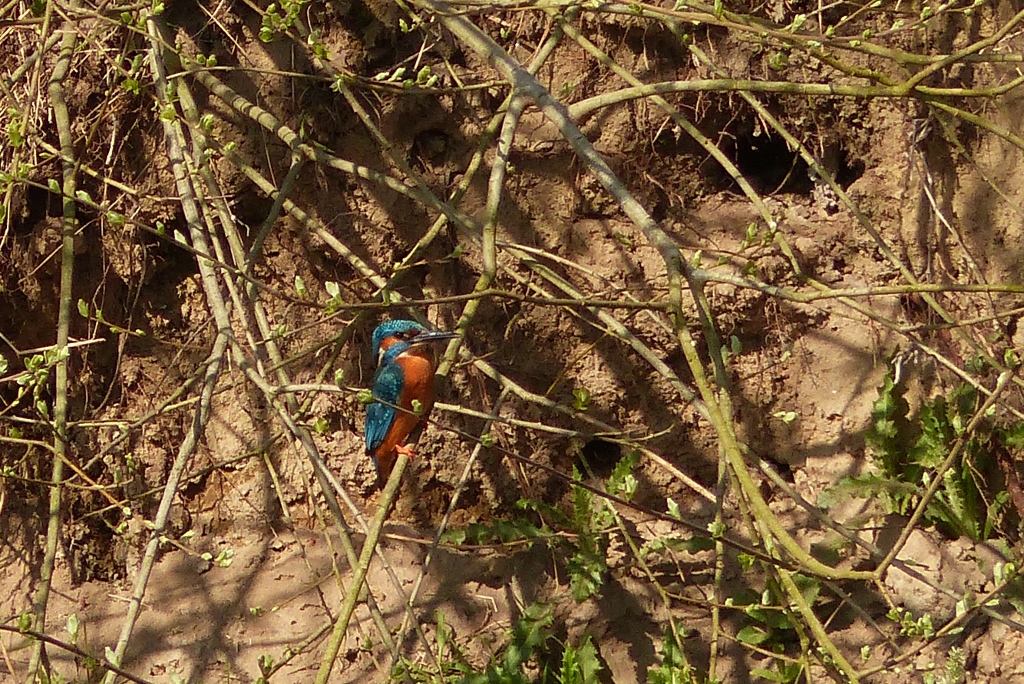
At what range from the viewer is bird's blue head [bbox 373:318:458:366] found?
4.29m

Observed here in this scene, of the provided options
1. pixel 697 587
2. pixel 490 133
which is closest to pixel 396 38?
pixel 490 133

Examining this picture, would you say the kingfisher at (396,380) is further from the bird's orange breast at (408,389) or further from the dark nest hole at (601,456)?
the dark nest hole at (601,456)

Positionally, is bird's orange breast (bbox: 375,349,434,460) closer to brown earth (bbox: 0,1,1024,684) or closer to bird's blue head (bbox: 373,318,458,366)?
bird's blue head (bbox: 373,318,458,366)

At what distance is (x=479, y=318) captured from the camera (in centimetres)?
468

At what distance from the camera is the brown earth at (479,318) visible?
4395 millimetres

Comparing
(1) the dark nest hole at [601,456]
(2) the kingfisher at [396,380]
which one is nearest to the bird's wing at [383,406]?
(2) the kingfisher at [396,380]

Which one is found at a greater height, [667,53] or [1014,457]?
[667,53]

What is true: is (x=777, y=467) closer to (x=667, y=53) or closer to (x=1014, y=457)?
(x=1014, y=457)

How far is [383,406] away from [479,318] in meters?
0.68

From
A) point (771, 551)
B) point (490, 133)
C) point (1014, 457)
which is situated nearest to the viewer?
point (771, 551)

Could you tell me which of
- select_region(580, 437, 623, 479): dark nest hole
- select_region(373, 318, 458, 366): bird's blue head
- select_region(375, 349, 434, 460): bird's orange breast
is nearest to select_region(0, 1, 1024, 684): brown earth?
select_region(580, 437, 623, 479): dark nest hole

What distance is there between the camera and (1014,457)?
14.2 ft

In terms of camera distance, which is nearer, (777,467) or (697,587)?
(697,587)

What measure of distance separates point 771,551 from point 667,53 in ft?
8.84
